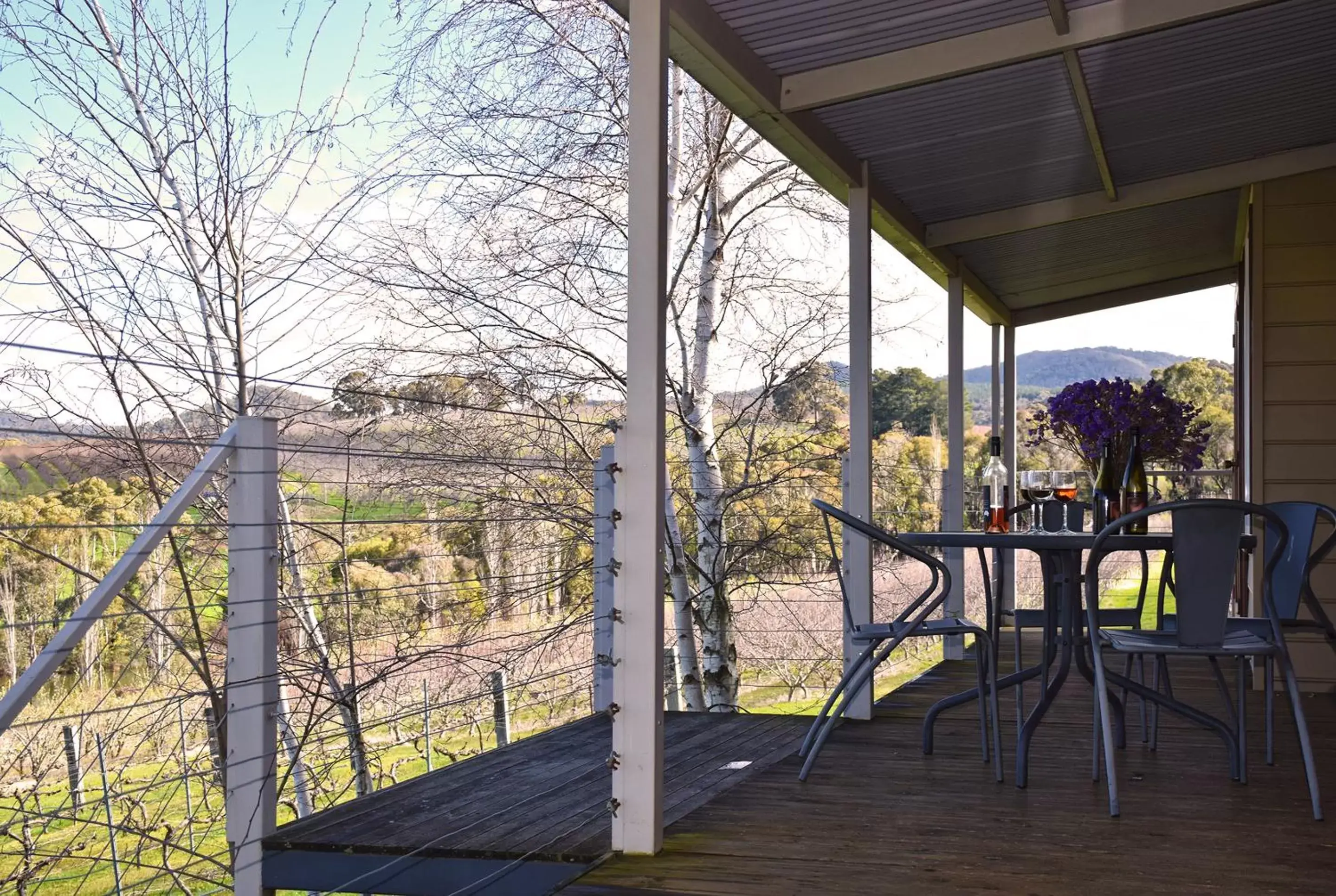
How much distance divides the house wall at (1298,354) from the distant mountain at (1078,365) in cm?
1323

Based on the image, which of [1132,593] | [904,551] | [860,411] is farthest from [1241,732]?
[1132,593]

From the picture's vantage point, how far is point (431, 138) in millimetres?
8992

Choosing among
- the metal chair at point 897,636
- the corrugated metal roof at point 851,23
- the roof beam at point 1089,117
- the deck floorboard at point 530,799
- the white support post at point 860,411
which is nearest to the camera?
the deck floorboard at point 530,799

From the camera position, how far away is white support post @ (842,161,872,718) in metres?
4.70

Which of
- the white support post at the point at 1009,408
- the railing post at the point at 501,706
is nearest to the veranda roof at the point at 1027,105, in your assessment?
the white support post at the point at 1009,408

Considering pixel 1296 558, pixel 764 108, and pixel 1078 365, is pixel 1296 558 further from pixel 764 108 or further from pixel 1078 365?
pixel 1078 365

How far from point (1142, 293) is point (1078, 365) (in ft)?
37.0

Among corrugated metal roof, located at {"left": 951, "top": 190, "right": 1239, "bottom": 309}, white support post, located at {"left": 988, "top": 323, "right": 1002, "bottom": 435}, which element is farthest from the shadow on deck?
white support post, located at {"left": 988, "top": 323, "right": 1002, "bottom": 435}

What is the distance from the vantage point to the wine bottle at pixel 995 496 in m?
3.86

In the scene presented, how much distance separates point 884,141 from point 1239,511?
2206mm

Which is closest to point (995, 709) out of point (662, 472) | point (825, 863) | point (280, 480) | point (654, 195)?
point (825, 863)

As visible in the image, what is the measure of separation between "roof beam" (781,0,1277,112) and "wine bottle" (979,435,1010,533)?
3.95ft

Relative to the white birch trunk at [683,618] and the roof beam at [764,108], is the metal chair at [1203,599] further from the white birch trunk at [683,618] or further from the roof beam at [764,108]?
the white birch trunk at [683,618]

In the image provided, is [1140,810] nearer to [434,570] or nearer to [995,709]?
[995,709]
